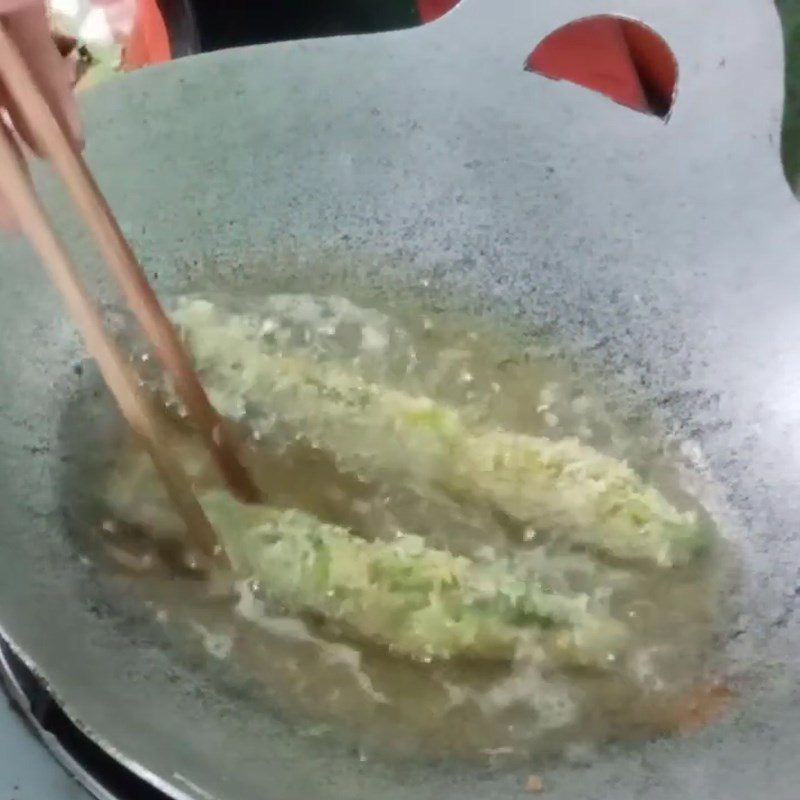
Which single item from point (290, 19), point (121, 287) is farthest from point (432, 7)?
point (121, 287)

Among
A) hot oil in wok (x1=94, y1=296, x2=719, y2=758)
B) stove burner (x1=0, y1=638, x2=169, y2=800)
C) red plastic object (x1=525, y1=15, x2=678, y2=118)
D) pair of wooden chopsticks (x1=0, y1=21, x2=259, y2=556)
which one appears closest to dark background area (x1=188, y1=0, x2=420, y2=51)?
red plastic object (x1=525, y1=15, x2=678, y2=118)

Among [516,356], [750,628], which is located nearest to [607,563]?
[750,628]

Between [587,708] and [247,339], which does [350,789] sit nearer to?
[587,708]

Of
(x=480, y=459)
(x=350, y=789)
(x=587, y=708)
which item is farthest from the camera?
(x=480, y=459)

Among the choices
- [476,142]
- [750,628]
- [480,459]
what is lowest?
[750,628]

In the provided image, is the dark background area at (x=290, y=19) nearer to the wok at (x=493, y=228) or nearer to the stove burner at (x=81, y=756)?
the wok at (x=493, y=228)

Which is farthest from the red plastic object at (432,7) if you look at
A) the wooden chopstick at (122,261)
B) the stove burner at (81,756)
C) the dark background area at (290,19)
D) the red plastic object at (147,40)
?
the stove burner at (81,756)
